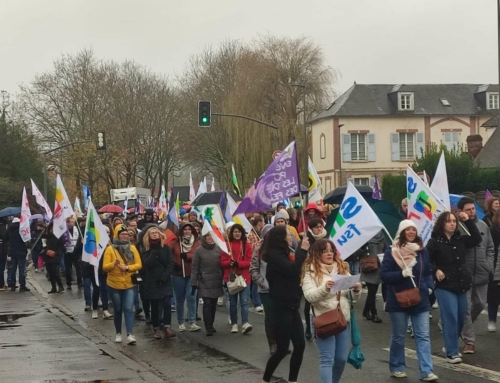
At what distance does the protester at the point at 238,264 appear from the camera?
13141 mm

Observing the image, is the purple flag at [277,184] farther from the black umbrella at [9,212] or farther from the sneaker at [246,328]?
the black umbrella at [9,212]

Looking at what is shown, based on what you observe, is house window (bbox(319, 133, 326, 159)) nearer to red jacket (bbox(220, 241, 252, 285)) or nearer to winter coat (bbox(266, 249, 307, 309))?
red jacket (bbox(220, 241, 252, 285))

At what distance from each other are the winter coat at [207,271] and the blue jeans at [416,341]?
14.2 ft

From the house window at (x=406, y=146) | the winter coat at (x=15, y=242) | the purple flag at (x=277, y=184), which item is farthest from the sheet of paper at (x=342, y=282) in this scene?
the house window at (x=406, y=146)

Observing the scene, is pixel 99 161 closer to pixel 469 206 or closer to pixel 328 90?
pixel 328 90

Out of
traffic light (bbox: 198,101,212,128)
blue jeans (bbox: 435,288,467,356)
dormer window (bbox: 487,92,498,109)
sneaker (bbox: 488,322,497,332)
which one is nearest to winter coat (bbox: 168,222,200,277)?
sneaker (bbox: 488,322,497,332)

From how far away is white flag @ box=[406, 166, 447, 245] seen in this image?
10773 millimetres

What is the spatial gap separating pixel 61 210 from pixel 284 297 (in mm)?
11657

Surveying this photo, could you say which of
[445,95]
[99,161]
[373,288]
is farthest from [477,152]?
[373,288]

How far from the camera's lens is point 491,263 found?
10984 millimetres

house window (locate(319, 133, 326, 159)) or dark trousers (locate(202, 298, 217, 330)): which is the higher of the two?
house window (locate(319, 133, 326, 159))

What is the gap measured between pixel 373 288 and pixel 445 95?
53.0 meters

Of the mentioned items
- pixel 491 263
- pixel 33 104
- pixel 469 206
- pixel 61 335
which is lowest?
pixel 61 335

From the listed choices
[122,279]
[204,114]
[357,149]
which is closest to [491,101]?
[357,149]
